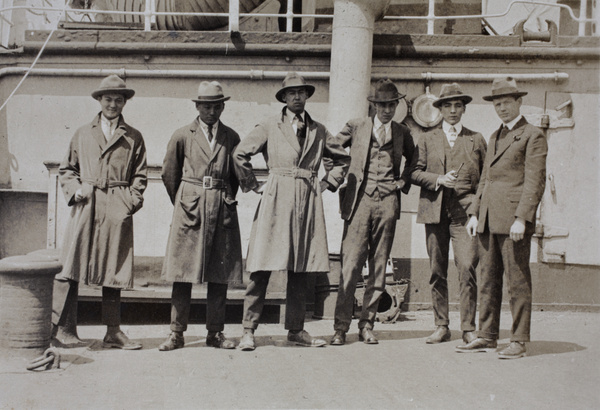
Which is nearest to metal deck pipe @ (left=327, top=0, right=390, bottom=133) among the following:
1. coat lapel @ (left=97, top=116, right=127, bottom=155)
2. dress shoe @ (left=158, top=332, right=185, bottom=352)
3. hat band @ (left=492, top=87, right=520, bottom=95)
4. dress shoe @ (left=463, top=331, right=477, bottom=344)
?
hat band @ (left=492, top=87, right=520, bottom=95)

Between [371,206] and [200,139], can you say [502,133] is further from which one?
[200,139]

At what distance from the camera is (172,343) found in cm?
634

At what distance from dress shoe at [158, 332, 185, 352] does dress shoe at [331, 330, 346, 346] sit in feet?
4.47

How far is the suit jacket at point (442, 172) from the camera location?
22.3ft

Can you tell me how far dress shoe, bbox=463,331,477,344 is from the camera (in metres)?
6.56

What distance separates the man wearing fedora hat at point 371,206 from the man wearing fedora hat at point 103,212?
1917 millimetres

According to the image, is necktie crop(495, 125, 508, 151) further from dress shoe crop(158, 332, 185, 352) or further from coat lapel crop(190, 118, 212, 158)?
dress shoe crop(158, 332, 185, 352)

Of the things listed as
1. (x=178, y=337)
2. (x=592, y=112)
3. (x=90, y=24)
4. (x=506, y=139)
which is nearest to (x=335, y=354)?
(x=178, y=337)

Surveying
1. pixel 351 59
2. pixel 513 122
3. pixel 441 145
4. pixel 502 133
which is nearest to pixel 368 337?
pixel 441 145

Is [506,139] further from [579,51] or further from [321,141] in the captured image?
[579,51]

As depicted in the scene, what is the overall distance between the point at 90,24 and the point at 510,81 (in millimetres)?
6205

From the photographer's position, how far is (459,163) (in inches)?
269

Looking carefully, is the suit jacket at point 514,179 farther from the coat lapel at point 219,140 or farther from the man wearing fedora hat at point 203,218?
the coat lapel at point 219,140

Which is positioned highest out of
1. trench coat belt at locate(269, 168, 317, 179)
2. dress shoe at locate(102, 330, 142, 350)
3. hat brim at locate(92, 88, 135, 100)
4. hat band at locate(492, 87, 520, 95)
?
hat band at locate(492, 87, 520, 95)
